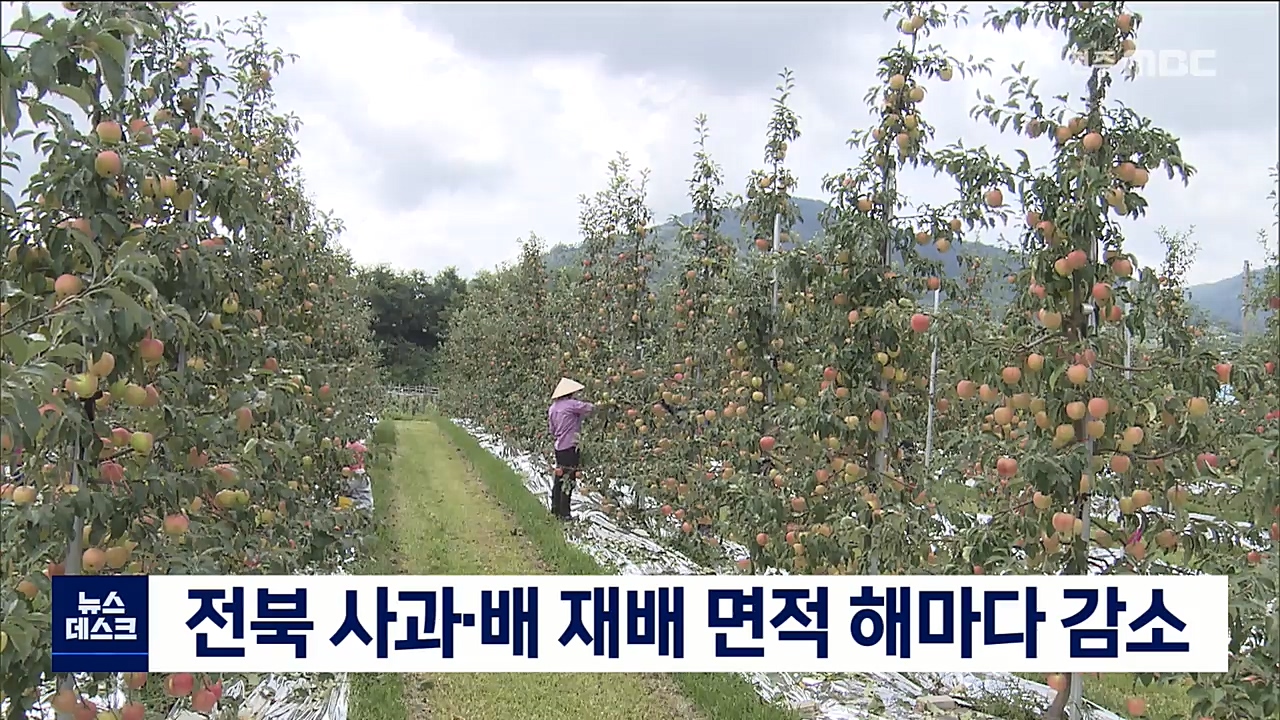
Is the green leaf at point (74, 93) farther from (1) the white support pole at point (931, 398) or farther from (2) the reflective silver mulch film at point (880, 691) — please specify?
(2) the reflective silver mulch film at point (880, 691)

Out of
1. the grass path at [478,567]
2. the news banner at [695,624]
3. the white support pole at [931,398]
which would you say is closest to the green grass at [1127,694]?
the white support pole at [931,398]

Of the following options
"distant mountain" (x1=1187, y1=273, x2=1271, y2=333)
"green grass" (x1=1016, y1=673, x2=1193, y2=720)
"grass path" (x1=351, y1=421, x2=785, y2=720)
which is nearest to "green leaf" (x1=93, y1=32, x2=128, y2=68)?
"grass path" (x1=351, y1=421, x2=785, y2=720)

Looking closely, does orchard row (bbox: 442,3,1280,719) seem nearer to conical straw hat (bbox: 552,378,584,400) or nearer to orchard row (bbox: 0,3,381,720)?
conical straw hat (bbox: 552,378,584,400)

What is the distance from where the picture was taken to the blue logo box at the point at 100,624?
7.33 ft

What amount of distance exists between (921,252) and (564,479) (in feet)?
13.9

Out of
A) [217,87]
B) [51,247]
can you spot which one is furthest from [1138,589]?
[217,87]

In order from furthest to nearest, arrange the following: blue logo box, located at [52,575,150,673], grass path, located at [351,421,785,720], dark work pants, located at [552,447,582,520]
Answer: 1. dark work pants, located at [552,447,582,520]
2. grass path, located at [351,421,785,720]
3. blue logo box, located at [52,575,150,673]

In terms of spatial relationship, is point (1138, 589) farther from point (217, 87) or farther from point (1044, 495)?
point (217, 87)

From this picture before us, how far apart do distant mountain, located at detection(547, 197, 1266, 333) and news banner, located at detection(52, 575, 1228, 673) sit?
49.5 inches

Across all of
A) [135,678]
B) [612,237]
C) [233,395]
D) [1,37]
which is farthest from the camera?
[612,237]

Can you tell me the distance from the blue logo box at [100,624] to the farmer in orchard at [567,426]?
5.17m

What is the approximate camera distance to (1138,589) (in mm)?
2867

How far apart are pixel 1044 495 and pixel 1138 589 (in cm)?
43

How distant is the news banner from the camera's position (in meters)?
2.86
